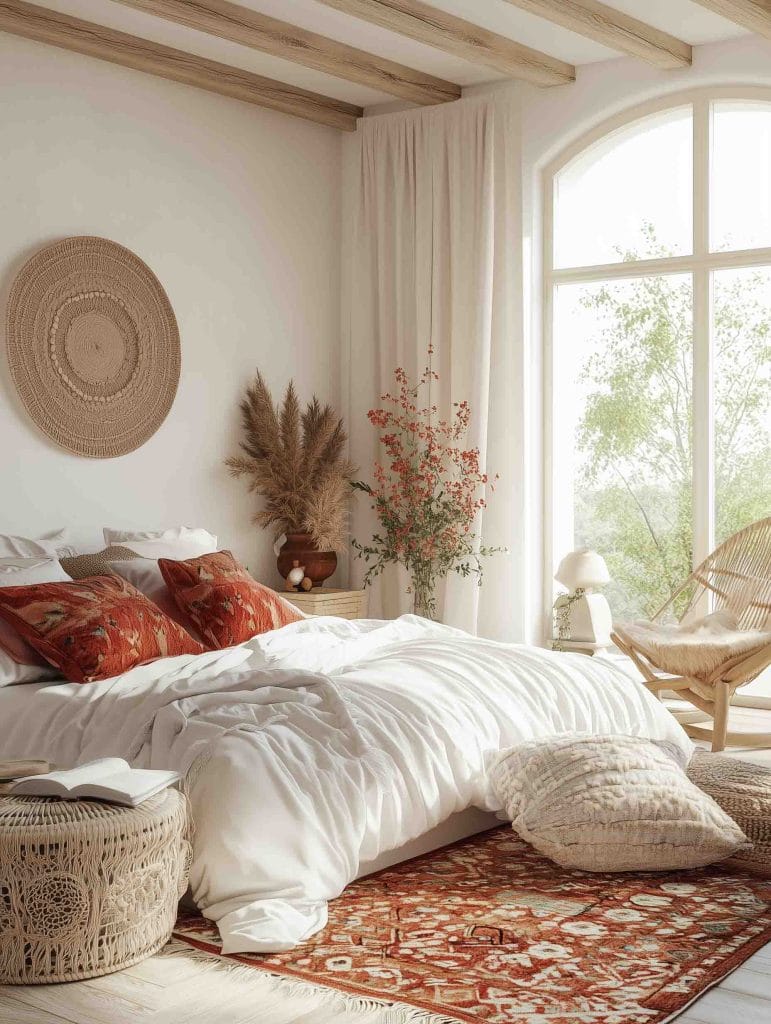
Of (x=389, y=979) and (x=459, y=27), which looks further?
(x=459, y=27)

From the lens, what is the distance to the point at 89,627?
12.6 ft

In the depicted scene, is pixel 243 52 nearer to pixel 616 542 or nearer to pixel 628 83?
pixel 628 83

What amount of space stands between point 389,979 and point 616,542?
382 cm

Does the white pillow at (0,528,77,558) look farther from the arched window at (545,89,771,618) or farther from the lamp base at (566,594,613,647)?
the arched window at (545,89,771,618)

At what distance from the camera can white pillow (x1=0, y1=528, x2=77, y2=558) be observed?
15.3 feet

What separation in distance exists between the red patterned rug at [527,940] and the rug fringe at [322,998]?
2cm

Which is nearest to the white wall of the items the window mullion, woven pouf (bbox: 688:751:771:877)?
the window mullion

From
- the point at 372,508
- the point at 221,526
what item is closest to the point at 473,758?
the point at 221,526

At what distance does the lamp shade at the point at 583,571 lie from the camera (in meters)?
6.01

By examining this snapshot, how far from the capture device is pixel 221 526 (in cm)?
604

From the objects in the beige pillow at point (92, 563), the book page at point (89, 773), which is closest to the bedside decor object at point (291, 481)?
the beige pillow at point (92, 563)

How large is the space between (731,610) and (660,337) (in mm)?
1429

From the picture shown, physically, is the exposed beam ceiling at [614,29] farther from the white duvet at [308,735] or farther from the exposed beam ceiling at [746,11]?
the white duvet at [308,735]

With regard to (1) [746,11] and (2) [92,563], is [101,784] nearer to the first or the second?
(2) [92,563]
